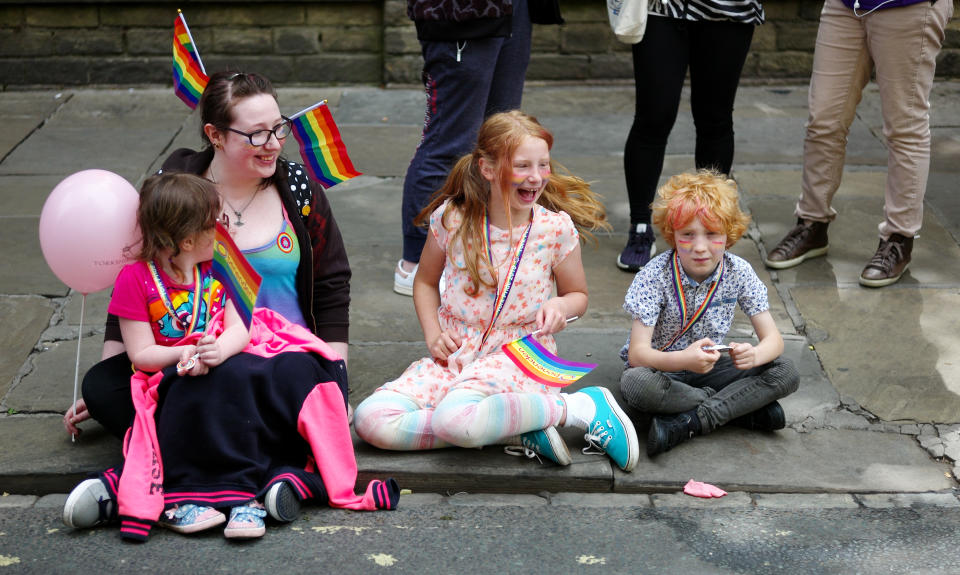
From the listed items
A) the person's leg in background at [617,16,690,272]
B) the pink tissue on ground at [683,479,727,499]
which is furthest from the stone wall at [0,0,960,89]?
the pink tissue on ground at [683,479,727,499]

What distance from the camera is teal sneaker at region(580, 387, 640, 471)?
343 centimetres

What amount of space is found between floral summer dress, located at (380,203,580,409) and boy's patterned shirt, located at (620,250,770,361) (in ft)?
0.91

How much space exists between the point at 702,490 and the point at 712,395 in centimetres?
39

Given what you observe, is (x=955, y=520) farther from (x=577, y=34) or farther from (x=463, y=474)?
(x=577, y=34)

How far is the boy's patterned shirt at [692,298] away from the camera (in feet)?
11.9

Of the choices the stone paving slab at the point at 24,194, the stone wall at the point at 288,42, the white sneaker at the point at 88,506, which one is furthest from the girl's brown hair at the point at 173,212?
the stone wall at the point at 288,42

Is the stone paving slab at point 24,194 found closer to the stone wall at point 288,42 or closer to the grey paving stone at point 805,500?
the stone wall at point 288,42

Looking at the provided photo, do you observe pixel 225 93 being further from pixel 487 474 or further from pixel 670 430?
pixel 670 430

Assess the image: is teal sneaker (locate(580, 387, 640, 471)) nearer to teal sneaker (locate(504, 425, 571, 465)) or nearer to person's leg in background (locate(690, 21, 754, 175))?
teal sneaker (locate(504, 425, 571, 465))

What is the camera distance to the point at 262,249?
3.54 metres

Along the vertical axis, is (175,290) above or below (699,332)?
above

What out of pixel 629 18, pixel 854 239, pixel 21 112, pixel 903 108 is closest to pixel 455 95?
pixel 629 18

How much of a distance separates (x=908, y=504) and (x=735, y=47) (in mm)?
2119

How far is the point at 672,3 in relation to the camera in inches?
178
